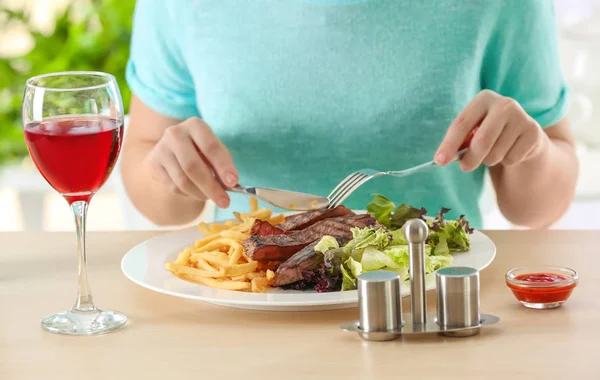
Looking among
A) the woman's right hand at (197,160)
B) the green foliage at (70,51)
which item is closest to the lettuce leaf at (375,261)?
the woman's right hand at (197,160)

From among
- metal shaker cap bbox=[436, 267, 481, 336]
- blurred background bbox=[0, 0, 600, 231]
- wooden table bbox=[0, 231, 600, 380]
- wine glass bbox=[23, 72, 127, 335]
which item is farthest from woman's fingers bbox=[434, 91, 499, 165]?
blurred background bbox=[0, 0, 600, 231]

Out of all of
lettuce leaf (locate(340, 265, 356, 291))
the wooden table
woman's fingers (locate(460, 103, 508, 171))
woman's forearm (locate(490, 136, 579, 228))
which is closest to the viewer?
the wooden table

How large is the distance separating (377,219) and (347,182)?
0.09 m

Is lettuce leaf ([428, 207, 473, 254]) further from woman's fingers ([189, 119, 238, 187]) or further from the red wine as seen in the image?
the red wine

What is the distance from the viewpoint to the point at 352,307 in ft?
3.82

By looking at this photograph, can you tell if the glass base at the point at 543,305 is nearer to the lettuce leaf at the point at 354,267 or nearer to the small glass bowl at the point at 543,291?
the small glass bowl at the point at 543,291

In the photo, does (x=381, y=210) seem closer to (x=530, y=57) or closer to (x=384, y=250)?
(x=384, y=250)

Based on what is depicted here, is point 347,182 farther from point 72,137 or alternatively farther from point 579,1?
point 579,1

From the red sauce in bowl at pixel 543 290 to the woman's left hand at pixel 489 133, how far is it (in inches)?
12.9

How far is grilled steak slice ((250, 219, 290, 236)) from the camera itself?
4.42 ft

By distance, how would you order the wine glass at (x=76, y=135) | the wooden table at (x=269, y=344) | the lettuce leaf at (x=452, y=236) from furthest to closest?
the lettuce leaf at (x=452, y=236)
the wine glass at (x=76, y=135)
the wooden table at (x=269, y=344)

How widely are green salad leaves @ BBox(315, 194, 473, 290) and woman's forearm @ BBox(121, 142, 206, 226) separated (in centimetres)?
76

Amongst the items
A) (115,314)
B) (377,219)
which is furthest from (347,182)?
(115,314)

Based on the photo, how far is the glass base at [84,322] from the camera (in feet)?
3.61
